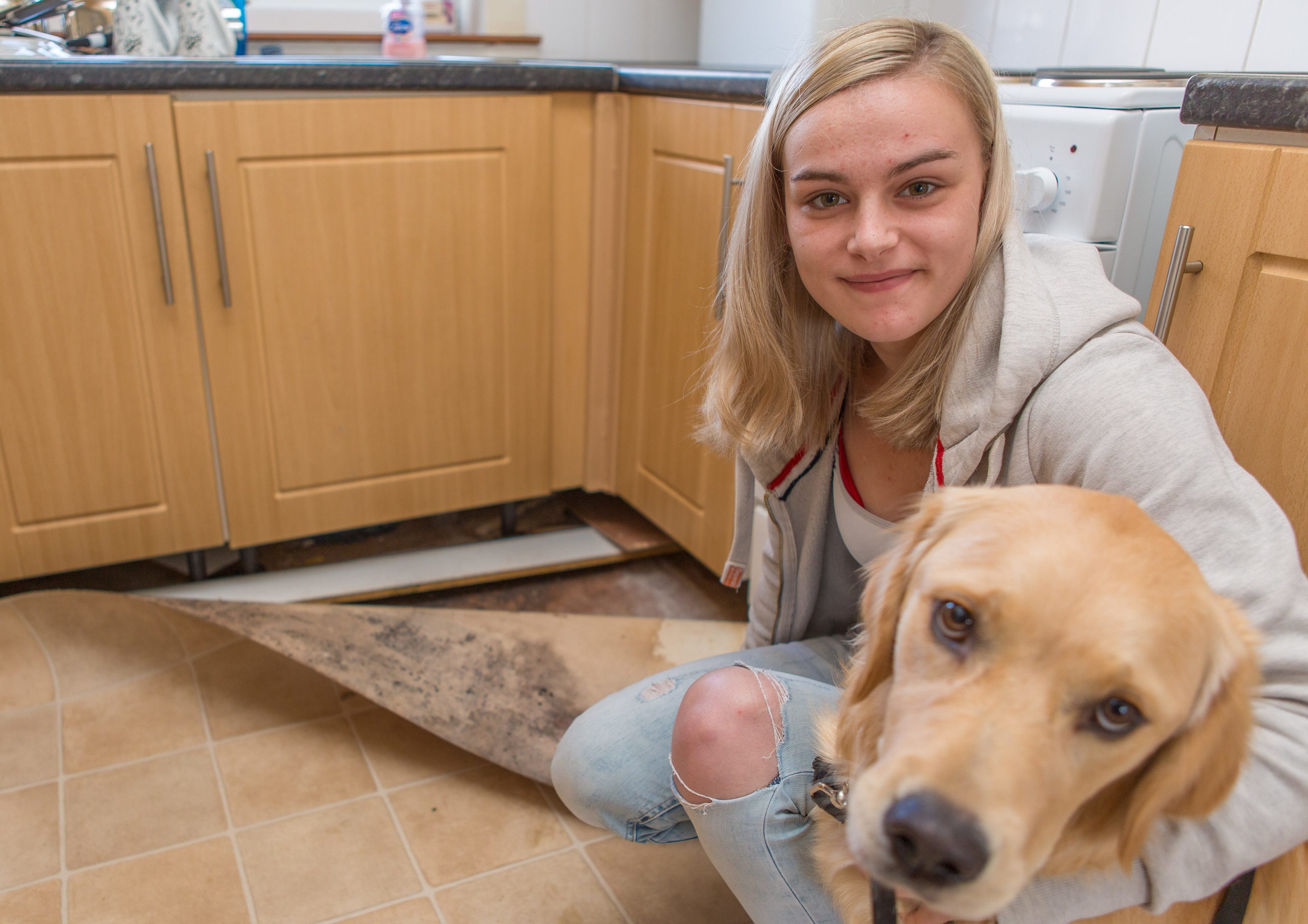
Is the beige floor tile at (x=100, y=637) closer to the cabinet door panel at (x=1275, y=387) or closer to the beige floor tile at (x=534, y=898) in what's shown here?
the beige floor tile at (x=534, y=898)

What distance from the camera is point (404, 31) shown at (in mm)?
2188

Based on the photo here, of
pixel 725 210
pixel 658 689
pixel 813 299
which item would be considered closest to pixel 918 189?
pixel 813 299

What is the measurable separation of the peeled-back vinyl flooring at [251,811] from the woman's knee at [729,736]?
0.38 m

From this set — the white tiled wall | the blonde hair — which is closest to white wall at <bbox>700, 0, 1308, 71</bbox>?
the white tiled wall

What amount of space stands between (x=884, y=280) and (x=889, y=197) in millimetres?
79

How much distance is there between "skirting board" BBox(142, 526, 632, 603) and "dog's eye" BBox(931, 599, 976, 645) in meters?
1.44

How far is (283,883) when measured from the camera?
1.30 metres

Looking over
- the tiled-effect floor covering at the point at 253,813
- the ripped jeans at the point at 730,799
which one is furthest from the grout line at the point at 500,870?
the ripped jeans at the point at 730,799

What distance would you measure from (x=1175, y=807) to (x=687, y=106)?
Result: 56.4 inches

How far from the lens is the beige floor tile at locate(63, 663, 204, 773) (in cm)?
151

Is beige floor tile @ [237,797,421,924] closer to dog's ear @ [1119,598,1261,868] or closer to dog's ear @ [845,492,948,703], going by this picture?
dog's ear @ [845,492,948,703]

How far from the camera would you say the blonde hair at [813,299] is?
95cm

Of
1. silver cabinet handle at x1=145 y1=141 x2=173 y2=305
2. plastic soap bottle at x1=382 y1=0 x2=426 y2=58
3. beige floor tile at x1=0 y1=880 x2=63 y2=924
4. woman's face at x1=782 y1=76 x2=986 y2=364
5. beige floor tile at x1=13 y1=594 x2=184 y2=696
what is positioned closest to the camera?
woman's face at x1=782 y1=76 x2=986 y2=364

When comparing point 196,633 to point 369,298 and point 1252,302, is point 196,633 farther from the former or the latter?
point 1252,302
